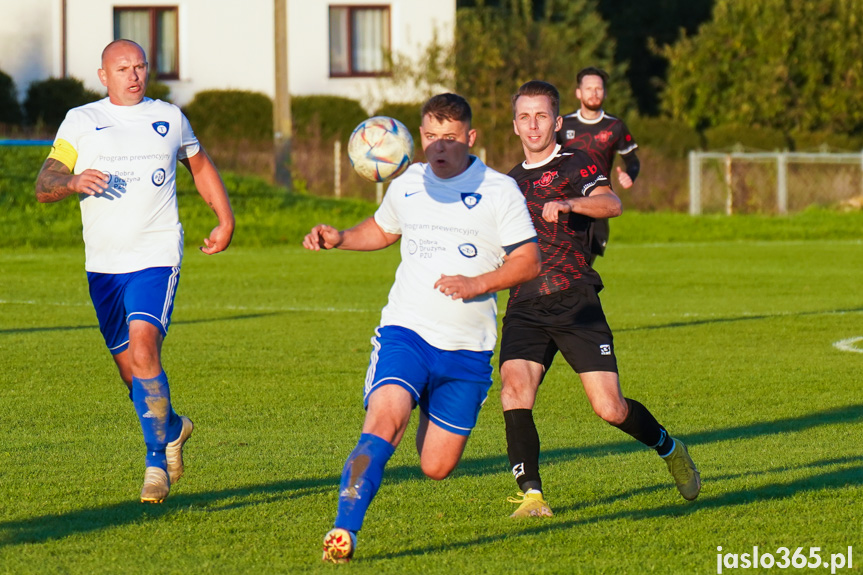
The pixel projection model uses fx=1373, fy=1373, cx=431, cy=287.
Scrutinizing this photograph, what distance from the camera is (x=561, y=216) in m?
6.97

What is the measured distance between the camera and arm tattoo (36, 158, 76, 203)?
6520 mm

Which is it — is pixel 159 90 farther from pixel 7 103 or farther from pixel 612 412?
pixel 612 412

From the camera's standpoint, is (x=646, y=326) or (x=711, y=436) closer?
(x=711, y=436)

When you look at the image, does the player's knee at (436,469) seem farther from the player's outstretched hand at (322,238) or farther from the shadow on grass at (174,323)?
the shadow on grass at (174,323)

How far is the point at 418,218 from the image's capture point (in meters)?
5.83

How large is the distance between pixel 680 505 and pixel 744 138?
35903 millimetres

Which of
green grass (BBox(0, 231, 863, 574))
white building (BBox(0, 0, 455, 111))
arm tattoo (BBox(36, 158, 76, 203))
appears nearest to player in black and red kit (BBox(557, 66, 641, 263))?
green grass (BBox(0, 231, 863, 574))

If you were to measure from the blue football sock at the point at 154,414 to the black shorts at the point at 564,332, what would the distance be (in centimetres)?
169

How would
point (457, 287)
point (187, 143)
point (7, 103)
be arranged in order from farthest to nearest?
point (7, 103), point (187, 143), point (457, 287)

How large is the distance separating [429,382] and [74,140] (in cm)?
230

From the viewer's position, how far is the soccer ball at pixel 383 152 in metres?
7.03

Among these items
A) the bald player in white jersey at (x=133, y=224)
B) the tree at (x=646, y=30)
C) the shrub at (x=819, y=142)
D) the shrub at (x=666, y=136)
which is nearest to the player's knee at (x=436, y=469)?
the bald player in white jersey at (x=133, y=224)

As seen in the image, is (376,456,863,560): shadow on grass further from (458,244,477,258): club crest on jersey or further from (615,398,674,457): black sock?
(458,244,477,258): club crest on jersey

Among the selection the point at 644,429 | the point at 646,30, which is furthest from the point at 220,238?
the point at 646,30
